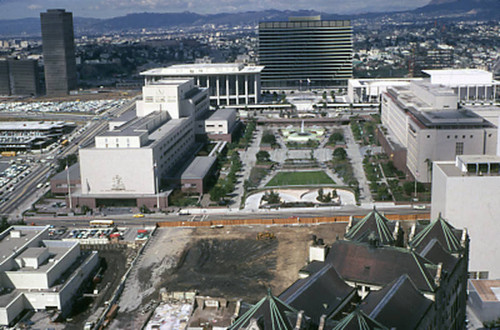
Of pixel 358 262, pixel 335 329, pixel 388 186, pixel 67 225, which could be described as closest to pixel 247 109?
pixel 388 186

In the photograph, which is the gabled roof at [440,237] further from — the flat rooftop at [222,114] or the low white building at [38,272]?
the flat rooftop at [222,114]

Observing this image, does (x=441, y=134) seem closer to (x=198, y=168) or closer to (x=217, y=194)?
(x=217, y=194)

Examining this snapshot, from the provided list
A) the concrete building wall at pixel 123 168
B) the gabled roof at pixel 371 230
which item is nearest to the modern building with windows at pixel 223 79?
the concrete building wall at pixel 123 168

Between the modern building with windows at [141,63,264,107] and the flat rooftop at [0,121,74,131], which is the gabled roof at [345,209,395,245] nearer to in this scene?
the flat rooftop at [0,121,74,131]

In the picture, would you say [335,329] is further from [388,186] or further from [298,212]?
[388,186]

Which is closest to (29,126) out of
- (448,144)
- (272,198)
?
(272,198)

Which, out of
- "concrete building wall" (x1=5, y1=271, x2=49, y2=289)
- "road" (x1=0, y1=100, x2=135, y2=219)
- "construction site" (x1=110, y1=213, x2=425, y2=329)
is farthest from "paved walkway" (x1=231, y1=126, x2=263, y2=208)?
"concrete building wall" (x1=5, y1=271, x2=49, y2=289)

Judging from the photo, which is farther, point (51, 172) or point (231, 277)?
point (51, 172)
